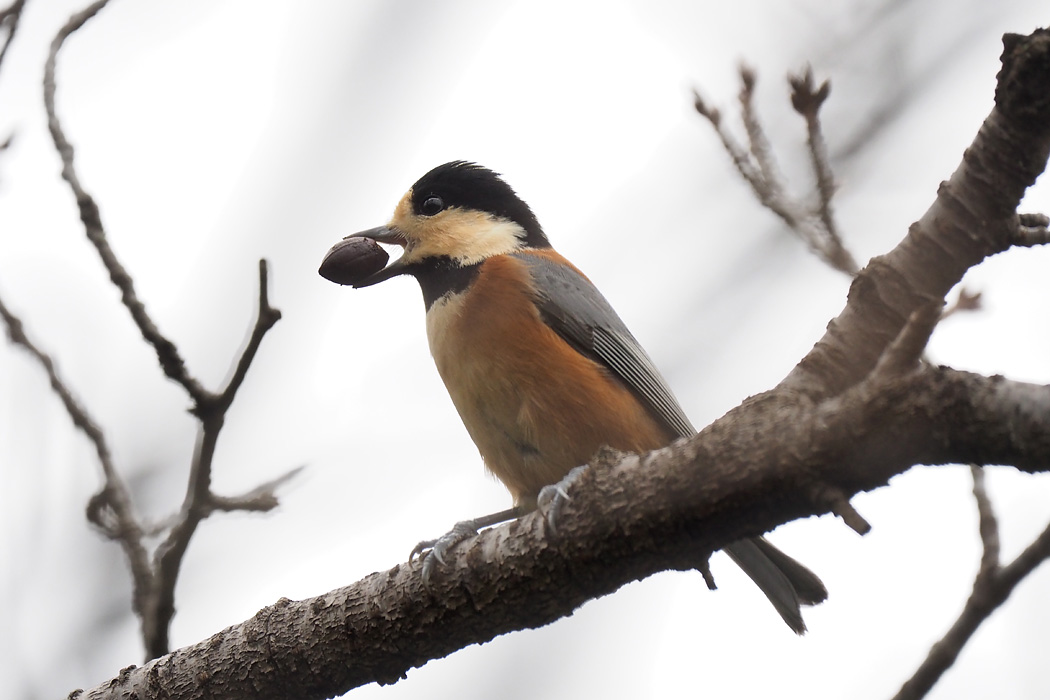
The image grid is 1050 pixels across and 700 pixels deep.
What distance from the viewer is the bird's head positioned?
19.4 feet

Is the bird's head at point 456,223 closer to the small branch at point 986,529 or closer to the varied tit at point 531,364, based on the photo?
the varied tit at point 531,364

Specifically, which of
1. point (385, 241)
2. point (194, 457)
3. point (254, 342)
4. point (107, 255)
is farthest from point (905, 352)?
point (385, 241)

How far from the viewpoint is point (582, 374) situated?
5020mm

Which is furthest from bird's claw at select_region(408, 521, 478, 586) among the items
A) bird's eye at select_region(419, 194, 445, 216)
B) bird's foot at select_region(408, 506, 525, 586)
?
bird's eye at select_region(419, 194, 445, 216)

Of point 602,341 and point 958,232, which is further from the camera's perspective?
point 602,341

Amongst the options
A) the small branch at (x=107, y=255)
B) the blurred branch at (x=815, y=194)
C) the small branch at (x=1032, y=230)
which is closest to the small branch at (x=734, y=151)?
the blurred branch at (x=815, y=194)

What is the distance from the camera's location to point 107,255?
390cm

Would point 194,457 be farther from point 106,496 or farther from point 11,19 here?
point 11,19

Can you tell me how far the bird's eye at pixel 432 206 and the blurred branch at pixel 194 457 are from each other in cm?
240

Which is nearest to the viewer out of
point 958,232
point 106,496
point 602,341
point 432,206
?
point 958,232

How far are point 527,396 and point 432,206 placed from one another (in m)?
1.82

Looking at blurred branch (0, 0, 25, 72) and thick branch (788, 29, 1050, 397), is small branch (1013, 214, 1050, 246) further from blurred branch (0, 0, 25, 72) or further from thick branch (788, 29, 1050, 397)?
blurred branch (0, 0, 25, 72)

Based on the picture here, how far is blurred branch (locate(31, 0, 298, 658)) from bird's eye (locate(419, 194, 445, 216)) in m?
2.40

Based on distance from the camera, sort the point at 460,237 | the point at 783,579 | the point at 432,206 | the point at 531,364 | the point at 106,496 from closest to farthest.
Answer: the point at 106,496, the point at 783,579, the point at 531,364, the point at 460,237, the point at 432,206
